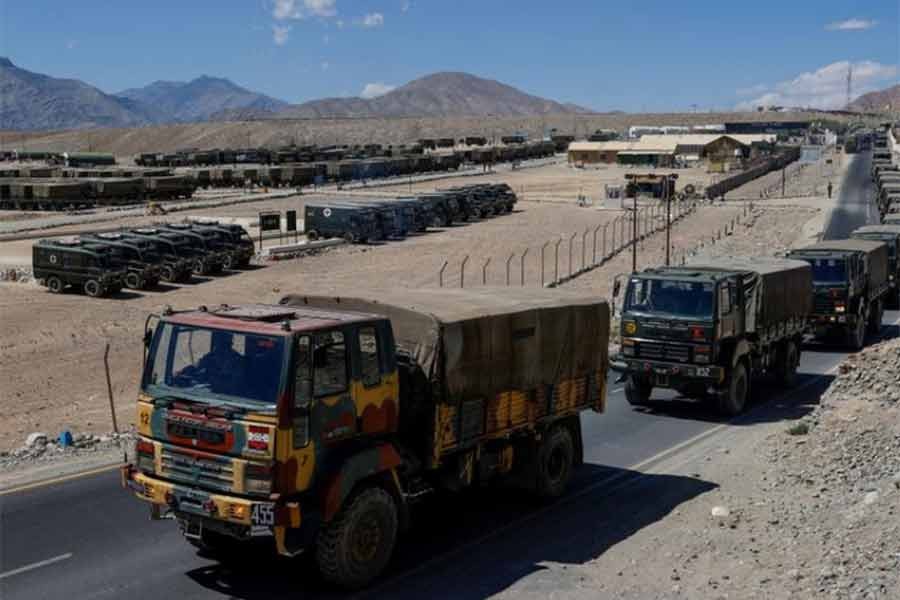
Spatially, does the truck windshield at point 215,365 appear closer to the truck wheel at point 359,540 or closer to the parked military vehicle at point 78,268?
the truck wheel at point 359,540

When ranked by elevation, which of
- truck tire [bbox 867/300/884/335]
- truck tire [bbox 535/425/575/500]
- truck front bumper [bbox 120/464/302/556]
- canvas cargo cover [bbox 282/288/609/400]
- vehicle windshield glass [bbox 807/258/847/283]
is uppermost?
canvas cargo cover [bbox 282/288/609/400]

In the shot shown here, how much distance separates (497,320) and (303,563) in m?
3.61

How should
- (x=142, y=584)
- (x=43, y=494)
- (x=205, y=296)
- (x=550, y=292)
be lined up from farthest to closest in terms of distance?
(x=205, y=296) → (x=550, y=292) → (x=43, y=494) → (x=142, y=584)

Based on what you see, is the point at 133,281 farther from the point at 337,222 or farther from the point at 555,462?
the point at 555,462

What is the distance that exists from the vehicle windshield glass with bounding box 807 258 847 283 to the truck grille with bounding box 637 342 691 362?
9.65 metres

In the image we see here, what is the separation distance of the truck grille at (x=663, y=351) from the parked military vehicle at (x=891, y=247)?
15980mm

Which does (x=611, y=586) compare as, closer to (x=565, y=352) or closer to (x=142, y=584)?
(x=565, y=352)

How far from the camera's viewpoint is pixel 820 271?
91.8 ft

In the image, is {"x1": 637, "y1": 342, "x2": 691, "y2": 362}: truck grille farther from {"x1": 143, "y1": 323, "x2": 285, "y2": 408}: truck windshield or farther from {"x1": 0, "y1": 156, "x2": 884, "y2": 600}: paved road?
{"x1": 143, "y1": 323, "x2": 285, "y2": 408}: truck windshield

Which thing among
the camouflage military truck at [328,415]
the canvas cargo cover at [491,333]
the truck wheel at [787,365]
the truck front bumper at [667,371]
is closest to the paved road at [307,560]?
the camouflage military truck at [328,415]

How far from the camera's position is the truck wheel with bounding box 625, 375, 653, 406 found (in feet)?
68.3

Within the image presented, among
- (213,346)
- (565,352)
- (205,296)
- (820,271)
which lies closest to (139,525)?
(213,346)

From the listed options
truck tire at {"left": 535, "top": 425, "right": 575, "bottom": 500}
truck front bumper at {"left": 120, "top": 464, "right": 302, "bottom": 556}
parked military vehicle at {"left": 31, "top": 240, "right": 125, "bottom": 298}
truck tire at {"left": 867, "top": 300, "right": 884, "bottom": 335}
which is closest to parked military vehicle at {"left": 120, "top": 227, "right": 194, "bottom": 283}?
parked military vehicle at {"left": 31, "top": 240, "right": 125, "bottom": 298}

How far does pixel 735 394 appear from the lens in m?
20.4
